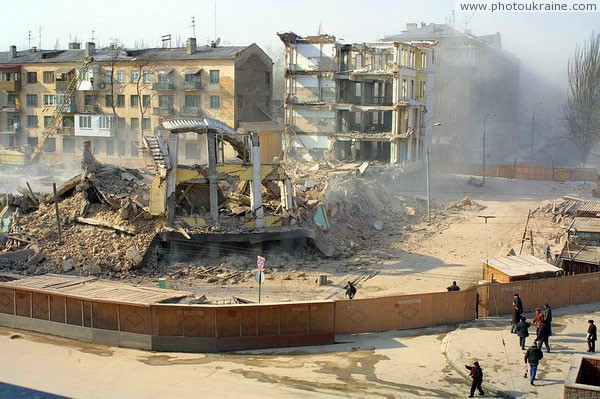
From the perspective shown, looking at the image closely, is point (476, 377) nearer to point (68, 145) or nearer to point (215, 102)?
point (215, 102)

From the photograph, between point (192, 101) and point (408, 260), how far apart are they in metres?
31.6

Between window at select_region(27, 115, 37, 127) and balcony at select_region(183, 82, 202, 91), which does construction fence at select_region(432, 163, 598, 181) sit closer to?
balcony at select_region(183, 82, 202, 91)

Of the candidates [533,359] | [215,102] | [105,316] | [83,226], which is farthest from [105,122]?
[533,359]

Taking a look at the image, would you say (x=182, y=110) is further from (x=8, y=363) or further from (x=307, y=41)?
(x=8, y=363)

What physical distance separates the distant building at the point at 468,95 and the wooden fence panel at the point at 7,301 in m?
54.4

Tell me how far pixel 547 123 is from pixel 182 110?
214 ft

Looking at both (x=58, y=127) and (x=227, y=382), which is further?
(x=58, y=127)

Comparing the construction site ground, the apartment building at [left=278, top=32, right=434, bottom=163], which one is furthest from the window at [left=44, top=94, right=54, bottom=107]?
the construction site ground

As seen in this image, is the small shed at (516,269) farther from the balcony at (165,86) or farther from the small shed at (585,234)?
the balcony at (165,86)

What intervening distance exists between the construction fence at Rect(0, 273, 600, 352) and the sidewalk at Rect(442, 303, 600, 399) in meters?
0.96

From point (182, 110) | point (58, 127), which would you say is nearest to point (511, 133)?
point (182, 110)

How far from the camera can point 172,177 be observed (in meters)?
32.2

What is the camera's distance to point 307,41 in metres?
58.8

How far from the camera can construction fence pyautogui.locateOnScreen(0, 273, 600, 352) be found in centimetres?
2128
